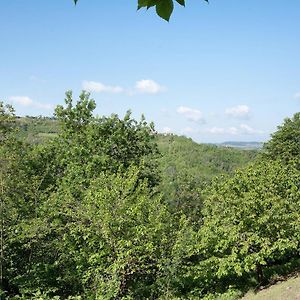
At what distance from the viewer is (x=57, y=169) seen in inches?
1096

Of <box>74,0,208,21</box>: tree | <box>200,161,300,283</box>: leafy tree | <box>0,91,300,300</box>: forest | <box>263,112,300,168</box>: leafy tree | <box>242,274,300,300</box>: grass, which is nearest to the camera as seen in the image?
<box>74,0,208,21</box>: tree

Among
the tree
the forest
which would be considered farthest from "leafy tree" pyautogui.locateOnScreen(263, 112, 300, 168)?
the tree

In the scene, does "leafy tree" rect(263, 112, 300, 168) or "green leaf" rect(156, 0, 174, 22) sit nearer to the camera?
"green leaf" rect(156, 0, 174, 22)

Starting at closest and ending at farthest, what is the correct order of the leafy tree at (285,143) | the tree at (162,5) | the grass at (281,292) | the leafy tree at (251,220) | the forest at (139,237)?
the tree at (162,5), the grass at (281,292), the forest at (139,237), the leafy tree at (251,220), the leafy tree at (285,143)

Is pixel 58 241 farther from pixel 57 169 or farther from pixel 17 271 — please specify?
pixel 57 169

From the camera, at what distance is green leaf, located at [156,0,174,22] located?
6.96 feet

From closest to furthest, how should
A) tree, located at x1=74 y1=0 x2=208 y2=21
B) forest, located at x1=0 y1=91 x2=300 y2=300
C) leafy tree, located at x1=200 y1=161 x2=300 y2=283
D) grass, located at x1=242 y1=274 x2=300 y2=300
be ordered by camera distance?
tree, located at x1=74 y1=0 x2=208 y2=21 < grass, located at x1=242 y1=274 x2=300 y2=300 < forest, located at x1=0 y1=91 x2=300 y2=300 < leafy tree, located at x1=200 y1=161 x2=300 y2=283

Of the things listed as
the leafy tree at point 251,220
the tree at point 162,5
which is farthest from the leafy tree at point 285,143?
the tree at point 162,5

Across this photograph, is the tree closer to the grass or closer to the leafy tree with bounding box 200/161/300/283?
the grass

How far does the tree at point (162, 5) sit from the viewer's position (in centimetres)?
212

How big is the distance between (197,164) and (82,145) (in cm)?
15016

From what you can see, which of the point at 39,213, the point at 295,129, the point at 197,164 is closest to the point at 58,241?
the point at 39,213

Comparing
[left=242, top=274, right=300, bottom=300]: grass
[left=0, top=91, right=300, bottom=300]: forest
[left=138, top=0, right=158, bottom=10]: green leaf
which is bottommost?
[left=242, top=274, right=300, bottom=300]: grass

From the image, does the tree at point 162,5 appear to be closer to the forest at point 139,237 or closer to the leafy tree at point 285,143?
the forest at point 139,237
